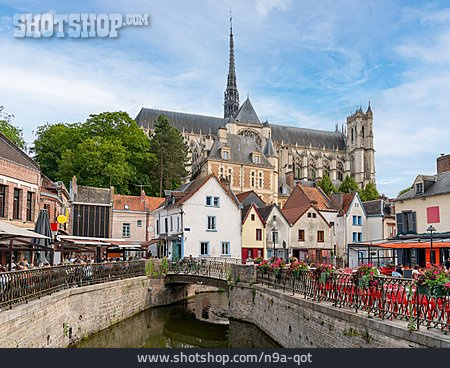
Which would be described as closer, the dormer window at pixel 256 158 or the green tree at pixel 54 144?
the green tree at pixel 54 144

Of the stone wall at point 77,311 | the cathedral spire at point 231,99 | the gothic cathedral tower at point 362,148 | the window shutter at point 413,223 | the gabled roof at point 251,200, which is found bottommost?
the stone wall at point 77,311

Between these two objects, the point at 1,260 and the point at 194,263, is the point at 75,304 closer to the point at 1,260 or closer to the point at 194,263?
the point at 1,260

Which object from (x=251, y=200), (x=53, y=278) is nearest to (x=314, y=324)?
(x=53, y=278)

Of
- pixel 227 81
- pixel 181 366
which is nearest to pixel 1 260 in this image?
pixel 181 366

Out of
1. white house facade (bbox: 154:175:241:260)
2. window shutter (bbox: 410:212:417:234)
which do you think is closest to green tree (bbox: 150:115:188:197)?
white house facade (bbox: 154:175:241:260)

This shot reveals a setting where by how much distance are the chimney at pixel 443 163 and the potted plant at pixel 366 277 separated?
83.9 feet

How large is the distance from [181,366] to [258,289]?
1278 centimetres

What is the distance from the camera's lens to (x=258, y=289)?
76.3 feet

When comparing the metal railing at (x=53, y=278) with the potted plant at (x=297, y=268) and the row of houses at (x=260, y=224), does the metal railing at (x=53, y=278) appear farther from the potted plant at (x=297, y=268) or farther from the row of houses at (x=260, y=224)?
the row of houses at (x=260, y=224)

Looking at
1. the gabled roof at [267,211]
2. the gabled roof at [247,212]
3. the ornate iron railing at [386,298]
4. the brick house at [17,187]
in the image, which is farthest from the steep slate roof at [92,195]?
the ornate iron railing at [386,298]

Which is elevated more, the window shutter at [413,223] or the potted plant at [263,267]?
the window shutter at [413,223]

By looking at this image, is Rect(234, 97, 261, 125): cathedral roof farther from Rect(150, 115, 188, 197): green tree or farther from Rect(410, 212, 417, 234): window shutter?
Rect(410, 212, 417, 234): window shutter

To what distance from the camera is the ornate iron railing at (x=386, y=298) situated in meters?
10.4

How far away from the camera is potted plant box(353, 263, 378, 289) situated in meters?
12.5
